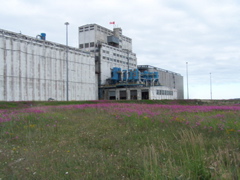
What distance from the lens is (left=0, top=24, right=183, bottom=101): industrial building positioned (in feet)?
150

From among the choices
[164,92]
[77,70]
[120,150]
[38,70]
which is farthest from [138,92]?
[120,150]

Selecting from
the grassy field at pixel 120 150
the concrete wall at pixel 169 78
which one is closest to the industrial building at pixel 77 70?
the concrete wall at pixel 169 78

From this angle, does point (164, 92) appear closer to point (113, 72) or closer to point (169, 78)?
point (113, 72)

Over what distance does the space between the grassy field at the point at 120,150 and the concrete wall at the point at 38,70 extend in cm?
3656

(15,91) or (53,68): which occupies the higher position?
(53,68)

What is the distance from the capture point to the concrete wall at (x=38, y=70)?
44438mm

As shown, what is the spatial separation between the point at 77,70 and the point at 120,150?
5816 centimetres

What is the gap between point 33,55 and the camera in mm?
50688

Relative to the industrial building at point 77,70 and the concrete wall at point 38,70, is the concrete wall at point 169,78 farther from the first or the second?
the concrete wall at point 38,70

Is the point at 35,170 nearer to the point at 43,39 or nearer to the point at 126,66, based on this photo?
the point at 43,39

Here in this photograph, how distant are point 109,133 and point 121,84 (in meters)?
63.8

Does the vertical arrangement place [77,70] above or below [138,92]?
above

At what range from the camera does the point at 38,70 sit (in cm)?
5175

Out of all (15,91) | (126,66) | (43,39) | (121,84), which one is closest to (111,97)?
(121,84)
